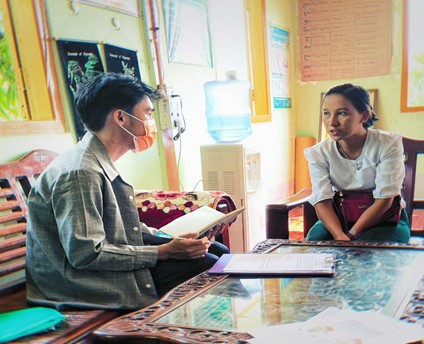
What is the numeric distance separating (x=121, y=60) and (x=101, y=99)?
77 centimetres

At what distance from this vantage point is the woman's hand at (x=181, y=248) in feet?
4.21

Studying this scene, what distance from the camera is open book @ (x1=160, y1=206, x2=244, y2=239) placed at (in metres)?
1.43

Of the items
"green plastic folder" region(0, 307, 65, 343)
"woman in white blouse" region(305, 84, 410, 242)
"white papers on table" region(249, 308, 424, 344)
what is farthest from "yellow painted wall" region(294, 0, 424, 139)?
"green plastic folder" region(0, 307, 65, 343)

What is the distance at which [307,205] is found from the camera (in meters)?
1.84

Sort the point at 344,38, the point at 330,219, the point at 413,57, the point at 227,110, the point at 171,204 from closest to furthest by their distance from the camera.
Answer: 1. the point at 330,219
2. the point at 171,204
3. the point at 227,110
4. the point at 413,57
5. the point at 344,38

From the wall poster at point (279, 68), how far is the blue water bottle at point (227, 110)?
0.65 meters

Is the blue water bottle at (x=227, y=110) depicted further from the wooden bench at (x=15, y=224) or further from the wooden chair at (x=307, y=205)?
the wooden bench at (x=15, y=224)

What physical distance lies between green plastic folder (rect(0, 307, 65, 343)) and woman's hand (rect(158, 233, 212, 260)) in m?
0.35

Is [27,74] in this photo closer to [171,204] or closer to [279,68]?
[171,204]

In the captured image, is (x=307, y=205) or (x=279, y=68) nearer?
(x=307, y=205)

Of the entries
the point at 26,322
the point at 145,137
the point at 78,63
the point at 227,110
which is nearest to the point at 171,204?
the point at 145,137

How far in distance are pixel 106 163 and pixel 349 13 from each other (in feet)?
10.6

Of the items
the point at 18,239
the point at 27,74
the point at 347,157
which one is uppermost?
the point at 27,74

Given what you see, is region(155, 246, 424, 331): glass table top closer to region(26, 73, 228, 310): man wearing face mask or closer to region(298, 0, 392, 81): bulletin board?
region(26, 73, 228, 310): man wearing face mask
